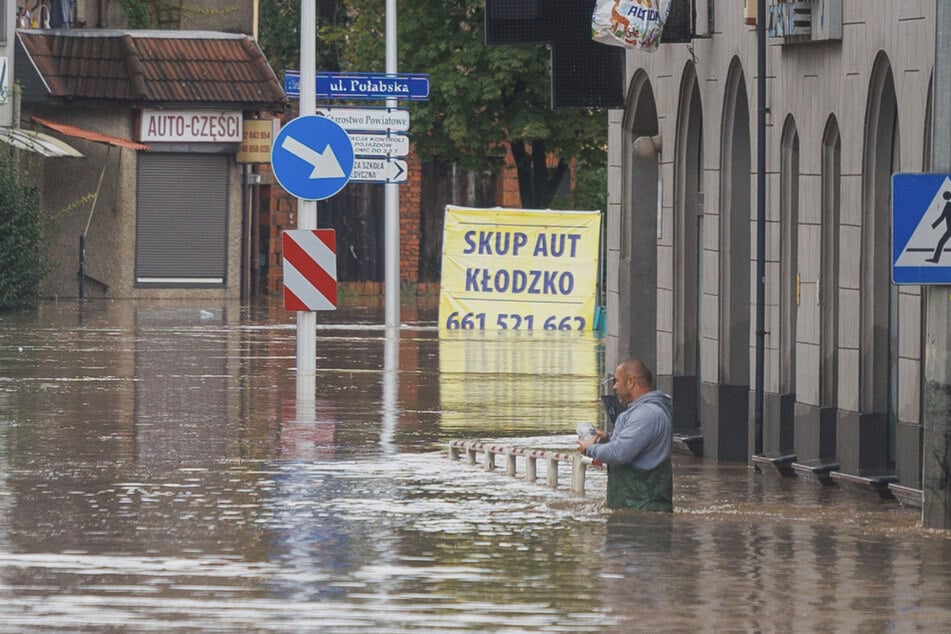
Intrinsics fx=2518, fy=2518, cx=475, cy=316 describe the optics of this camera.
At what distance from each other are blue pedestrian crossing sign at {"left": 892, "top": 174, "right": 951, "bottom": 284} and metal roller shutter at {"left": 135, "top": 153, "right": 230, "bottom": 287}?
111ft

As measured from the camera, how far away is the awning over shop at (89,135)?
42759 mm

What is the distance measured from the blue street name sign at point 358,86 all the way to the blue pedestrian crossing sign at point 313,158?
897cm

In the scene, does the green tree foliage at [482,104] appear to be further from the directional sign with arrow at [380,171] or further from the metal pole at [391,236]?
the directional sign with arrow at [380,171]

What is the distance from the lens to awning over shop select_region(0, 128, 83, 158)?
38656 mm

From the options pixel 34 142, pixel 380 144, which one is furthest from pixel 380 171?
pixel 34 142

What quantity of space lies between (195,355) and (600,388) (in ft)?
18.3

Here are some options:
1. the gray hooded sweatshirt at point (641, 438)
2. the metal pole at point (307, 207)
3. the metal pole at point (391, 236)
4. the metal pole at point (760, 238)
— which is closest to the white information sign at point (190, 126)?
the metal pole at point (391, 236)

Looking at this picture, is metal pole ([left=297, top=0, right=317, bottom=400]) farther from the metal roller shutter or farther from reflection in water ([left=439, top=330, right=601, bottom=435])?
the metal roller shutter

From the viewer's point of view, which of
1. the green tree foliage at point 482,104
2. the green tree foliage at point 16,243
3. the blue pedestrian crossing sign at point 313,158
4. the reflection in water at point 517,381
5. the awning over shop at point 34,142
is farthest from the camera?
the green tree foliage at point 482,104

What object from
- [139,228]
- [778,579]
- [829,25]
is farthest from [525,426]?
[139,228]

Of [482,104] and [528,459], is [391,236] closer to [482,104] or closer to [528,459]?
[482,104]

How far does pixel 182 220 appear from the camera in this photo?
46.0 meters

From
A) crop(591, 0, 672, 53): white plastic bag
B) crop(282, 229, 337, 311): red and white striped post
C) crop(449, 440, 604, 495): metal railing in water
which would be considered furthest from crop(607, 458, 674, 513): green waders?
crop(282, 229, 337, 311): red and white striped post

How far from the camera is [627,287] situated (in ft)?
66.6
